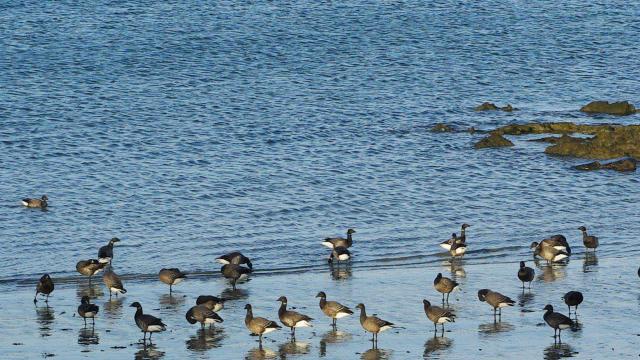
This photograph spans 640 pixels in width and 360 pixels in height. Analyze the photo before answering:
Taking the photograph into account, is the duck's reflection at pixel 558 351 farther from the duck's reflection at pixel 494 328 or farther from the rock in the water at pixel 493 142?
the rock in the water at pixel 493 142

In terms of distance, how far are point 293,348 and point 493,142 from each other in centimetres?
3144

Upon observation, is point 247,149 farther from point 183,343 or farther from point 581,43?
point 581,43

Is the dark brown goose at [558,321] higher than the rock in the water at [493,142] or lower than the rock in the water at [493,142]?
lower

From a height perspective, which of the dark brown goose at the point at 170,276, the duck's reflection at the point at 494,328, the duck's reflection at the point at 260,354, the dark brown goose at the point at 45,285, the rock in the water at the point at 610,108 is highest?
the rock in the water at the point at 610,108

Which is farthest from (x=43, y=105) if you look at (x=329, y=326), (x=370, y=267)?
(x=329, y=326)

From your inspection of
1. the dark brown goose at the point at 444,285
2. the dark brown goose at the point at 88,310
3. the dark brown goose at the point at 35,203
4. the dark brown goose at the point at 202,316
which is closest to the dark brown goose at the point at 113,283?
the dark brown goose at the point at 88,310

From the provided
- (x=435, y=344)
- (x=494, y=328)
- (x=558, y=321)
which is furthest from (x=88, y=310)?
(x=558, y=321)

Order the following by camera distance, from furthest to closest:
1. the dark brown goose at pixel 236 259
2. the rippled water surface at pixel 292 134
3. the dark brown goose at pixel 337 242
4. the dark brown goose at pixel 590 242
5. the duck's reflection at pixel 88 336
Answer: the rippled water surface at pixel 292 134
the dark brown goose at pixel 337 242
the dark brown goose at pixel 590 242
the dark brown goose at pixel 236 259
the duck's reflection at pixel 88 336

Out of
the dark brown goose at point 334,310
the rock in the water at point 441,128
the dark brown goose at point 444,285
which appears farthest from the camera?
the rock in the water at point 441,128

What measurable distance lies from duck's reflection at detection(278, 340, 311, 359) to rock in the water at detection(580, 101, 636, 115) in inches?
1597

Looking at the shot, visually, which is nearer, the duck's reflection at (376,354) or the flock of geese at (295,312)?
the duck's reflection at (376,354)

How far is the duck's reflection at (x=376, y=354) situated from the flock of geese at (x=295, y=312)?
2.41 feet

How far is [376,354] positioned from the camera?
1253 inches

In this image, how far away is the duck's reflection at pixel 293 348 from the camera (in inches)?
1267
